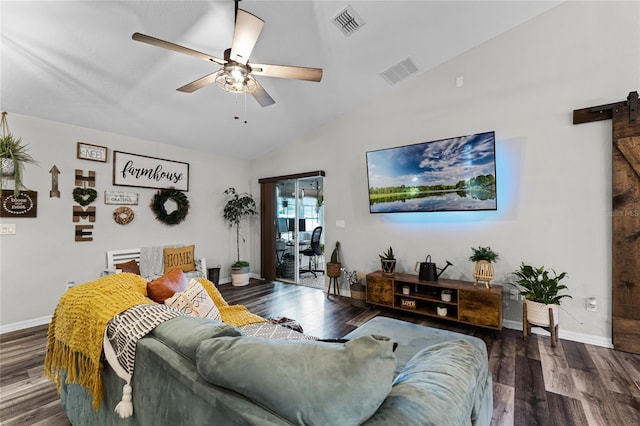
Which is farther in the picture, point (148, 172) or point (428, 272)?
point (148, 172)

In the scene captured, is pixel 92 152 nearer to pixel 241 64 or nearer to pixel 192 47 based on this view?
pixel 192 47

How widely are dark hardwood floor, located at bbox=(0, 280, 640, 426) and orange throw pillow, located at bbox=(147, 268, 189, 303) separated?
1021mm

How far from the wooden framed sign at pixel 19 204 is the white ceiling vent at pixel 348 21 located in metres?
4.11

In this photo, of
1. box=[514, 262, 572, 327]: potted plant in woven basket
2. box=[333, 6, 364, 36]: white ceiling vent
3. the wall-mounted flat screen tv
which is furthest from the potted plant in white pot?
box=[514, 262, 572, 327]: potted plant in woven basket

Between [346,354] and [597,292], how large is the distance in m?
3.42

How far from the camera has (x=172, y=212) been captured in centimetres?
454

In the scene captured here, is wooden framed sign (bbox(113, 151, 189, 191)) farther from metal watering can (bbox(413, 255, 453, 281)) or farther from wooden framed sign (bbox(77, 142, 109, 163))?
metal watering can (bbox(413, 255, 453, 281))

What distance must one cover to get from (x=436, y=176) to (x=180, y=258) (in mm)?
4100

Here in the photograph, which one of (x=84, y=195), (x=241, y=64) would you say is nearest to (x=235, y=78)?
(x=241, y=64)

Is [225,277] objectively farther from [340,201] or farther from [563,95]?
[563,95]

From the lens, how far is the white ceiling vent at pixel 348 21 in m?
2.56

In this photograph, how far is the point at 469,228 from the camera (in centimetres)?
339

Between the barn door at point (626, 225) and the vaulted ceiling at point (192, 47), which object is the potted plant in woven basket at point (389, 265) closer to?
the barn door at point (626, 225)

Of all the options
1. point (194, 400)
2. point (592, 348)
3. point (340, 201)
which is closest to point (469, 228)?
point (592, 348)
